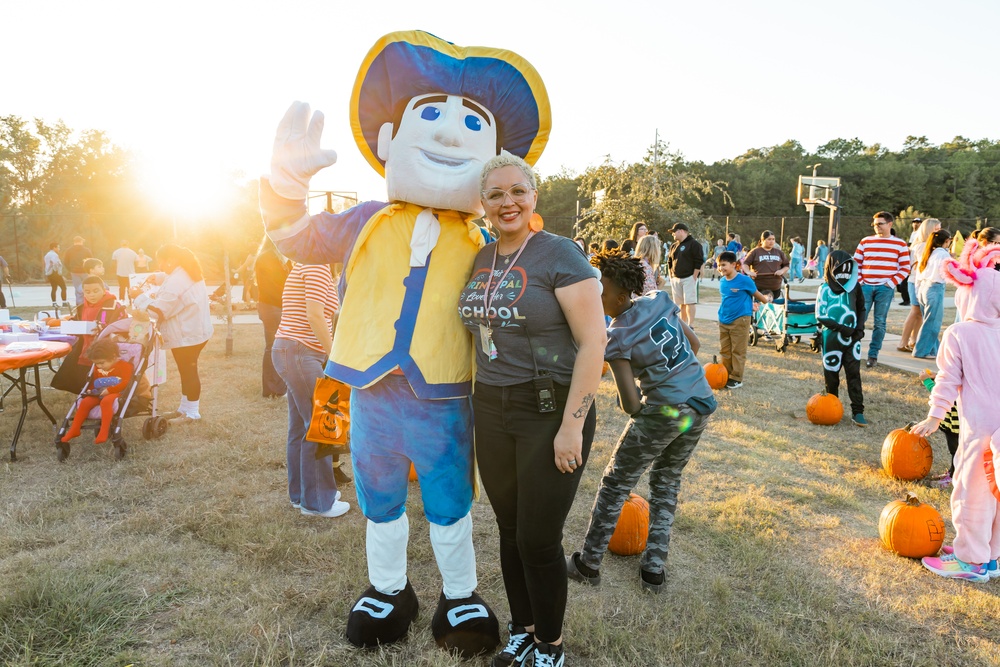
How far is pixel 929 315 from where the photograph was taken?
8688mm

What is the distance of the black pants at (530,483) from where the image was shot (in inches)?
88.8

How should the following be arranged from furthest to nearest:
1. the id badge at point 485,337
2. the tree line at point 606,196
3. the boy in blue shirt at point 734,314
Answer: the tree line at point 606,196 < the boy in blue shirt at point 734,314 < the id badge at point 485,337

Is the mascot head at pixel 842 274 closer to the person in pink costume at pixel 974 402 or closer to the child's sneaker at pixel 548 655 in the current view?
the person in pink costume at pixel 974 402

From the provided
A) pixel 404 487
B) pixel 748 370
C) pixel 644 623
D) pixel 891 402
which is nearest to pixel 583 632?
pixel 644 623

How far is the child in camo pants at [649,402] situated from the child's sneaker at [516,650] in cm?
80

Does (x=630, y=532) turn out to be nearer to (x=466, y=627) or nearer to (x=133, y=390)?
(x=466, y=627)

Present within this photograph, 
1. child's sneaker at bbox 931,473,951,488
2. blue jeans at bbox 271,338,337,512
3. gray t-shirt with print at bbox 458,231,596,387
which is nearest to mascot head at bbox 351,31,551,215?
gray t-shirt with print at bbox 458,231,596,387

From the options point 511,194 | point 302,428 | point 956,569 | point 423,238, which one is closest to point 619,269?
point 511,194

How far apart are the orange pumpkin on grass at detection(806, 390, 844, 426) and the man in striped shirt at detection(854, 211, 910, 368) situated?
230 cm

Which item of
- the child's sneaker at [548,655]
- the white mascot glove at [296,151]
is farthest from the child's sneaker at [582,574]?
the white mascot glove at [296,151]

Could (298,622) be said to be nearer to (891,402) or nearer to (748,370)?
(891,402)

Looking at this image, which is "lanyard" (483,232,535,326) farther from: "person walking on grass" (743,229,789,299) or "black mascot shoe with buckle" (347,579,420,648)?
"person walking on grass" (743,229,789,299)

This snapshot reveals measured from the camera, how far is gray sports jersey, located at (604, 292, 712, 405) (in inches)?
118

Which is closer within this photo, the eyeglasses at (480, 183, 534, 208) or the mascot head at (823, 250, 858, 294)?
the eyeglasses at (480, 183, 534, 208)
